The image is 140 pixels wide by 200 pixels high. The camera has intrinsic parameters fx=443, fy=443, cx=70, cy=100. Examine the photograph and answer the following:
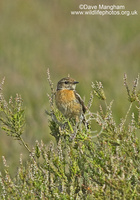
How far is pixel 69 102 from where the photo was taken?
4.75 metres

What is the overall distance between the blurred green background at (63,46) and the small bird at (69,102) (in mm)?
3858

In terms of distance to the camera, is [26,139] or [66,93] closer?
[66,93]

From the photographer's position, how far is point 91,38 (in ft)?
75.9

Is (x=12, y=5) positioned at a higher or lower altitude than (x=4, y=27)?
higher

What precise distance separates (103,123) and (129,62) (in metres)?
16.1

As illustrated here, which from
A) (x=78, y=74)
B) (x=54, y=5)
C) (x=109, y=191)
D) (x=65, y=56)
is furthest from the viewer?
(x=54, y=5)

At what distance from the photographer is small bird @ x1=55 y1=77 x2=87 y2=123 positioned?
4.66 meters

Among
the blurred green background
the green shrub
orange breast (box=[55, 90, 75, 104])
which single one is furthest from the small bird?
the blurred green background

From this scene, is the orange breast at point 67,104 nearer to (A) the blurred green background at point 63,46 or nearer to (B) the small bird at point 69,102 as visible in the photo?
(B) the small bird at point 69,102

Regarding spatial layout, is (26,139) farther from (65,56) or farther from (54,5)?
(54,5)

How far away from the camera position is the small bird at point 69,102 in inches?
184

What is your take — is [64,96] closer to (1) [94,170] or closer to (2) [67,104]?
(2) [67,104]

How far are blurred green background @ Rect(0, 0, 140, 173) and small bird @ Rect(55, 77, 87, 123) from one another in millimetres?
3858

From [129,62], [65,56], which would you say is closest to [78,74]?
[129,62]
